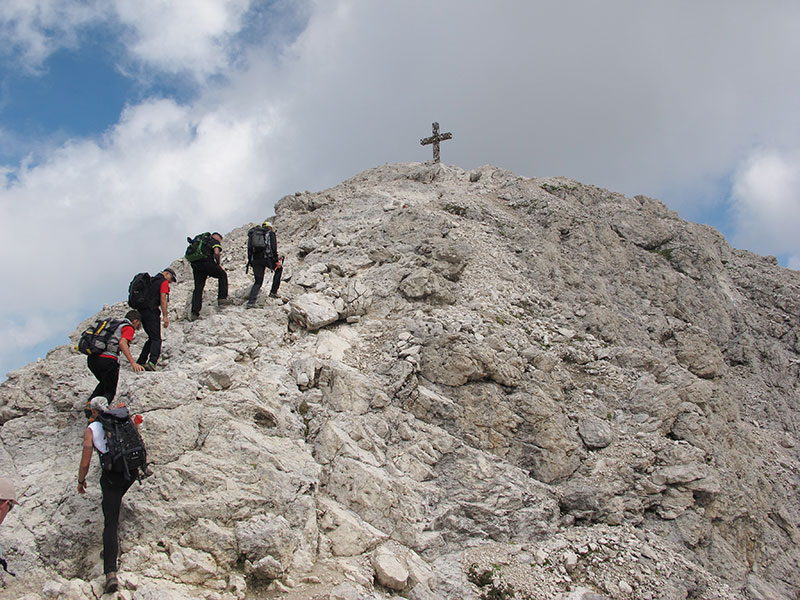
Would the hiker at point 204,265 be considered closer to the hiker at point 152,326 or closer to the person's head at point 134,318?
the person's head at point 134,318

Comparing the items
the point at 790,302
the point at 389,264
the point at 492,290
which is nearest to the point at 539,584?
the point at 492,290

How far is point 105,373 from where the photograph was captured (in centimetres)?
997

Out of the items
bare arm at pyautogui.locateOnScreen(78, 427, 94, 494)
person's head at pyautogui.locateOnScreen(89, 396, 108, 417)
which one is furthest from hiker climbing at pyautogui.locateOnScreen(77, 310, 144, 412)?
bare arm at pyautogui.locateOnScreen(78, 427, 94, 494)

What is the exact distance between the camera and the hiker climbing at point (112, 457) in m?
8.00

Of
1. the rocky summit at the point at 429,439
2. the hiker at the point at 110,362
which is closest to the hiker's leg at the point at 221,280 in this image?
the rocky summit at the point at 429,439

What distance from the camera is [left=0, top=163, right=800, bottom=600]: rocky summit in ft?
28.7

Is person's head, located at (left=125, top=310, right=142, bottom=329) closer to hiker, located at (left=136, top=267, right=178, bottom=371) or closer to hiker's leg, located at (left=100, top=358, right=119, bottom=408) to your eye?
hiker, located at (left=136, top=267, right=178, bottom=371)

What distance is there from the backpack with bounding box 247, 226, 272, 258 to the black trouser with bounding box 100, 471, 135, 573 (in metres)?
8.00

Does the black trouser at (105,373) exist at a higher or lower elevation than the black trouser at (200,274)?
lower

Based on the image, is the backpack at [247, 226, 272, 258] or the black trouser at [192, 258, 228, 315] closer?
the black trouser at [192, 258, 228, 315]

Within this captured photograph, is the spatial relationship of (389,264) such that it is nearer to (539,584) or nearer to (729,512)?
(539,584)

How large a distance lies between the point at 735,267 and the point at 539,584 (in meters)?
21.7

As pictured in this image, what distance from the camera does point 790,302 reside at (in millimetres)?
23031

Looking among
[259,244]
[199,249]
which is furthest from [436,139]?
[199,249]
